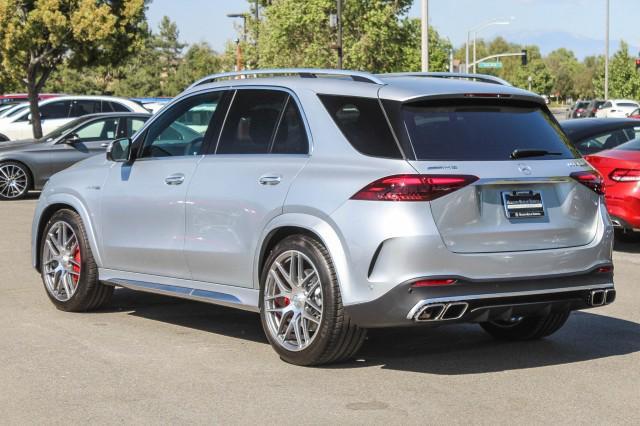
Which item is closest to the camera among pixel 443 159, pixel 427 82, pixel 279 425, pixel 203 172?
pixel 279 425

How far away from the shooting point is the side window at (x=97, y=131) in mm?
21188

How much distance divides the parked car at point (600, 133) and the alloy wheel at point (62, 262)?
8544 mm

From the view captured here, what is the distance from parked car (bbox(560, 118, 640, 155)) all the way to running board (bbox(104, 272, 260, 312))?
28.8 ft

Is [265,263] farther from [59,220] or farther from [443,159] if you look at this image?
[59,220]

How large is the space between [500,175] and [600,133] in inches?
380

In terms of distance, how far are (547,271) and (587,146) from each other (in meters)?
9.38

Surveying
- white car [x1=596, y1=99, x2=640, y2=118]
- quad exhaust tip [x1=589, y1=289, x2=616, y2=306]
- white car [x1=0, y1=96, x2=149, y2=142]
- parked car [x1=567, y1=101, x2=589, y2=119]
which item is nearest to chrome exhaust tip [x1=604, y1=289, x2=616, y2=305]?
quad exhaust tip [x1=589, y1=289, x2=616, y2=306]

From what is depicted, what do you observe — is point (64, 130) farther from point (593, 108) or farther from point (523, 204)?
point (593, 108)

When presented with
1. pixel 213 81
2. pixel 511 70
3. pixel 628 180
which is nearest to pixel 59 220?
pixel 213 81

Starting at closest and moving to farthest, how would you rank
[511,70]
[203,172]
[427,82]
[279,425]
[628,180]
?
[279,425]
[427,82]
[203,172]
[628,180]
[511,70]

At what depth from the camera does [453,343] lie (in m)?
7.72

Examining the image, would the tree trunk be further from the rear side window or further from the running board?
the rear side window

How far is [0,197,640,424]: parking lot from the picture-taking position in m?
5.80

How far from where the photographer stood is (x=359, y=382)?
6500 millimetres
